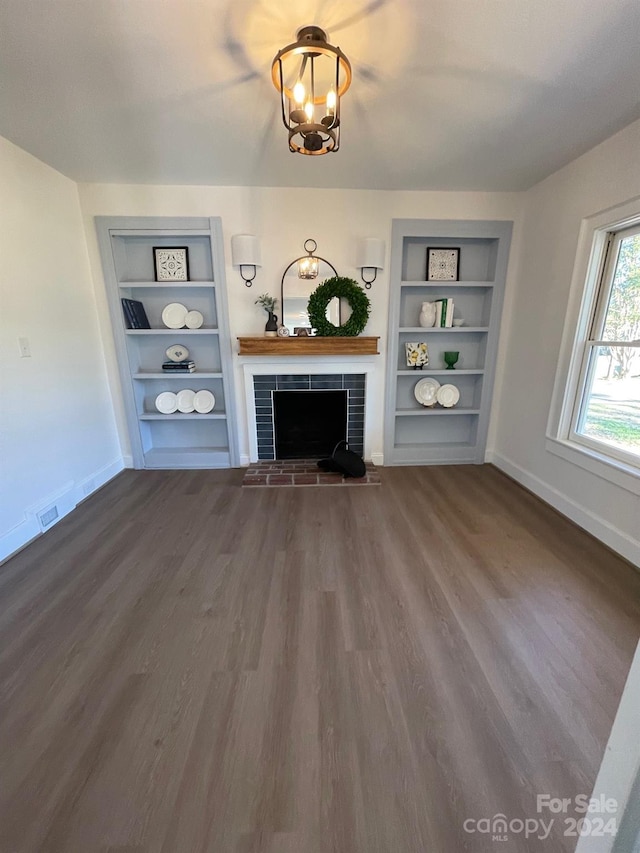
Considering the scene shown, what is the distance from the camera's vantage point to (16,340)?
222 cm

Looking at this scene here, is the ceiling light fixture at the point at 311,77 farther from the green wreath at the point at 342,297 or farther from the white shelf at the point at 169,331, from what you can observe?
the white shelf at the point at 169,331

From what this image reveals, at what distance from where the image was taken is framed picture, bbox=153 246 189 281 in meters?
3.12

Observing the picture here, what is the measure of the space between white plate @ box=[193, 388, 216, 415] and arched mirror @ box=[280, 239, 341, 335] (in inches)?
40.6

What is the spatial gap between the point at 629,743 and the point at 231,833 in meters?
1.04

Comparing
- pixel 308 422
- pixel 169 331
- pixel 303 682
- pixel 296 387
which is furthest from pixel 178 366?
pixel 303 682

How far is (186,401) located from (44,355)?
3.85 ft

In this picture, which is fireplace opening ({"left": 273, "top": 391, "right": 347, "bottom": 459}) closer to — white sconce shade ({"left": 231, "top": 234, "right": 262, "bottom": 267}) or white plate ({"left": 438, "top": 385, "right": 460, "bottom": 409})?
white plate ({"left": 438, "top": 385, "right": 460, "bottom": 409})

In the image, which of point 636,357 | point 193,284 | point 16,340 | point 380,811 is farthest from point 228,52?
point 380,811

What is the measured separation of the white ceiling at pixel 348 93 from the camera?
131 cm

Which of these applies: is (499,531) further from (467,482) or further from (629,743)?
(629,743)

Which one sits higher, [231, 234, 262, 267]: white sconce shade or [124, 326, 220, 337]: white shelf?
[231, 234, 262, 267]: white sconce shade

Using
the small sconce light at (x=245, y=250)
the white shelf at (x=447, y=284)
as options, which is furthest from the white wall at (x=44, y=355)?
the white shelf at (x=447, y=284)

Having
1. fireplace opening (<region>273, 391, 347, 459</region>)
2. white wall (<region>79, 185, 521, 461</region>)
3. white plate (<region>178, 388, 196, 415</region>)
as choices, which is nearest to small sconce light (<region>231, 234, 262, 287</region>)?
white wall (<region>79, 185, 521, 461</region>)

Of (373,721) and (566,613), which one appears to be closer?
(373,721)
